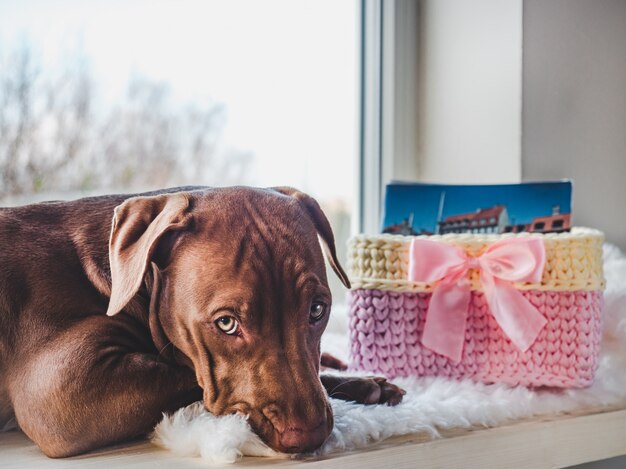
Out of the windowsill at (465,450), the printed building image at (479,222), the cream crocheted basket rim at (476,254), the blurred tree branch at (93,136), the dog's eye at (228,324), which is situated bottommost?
Answer: the windowsill at (465,450)

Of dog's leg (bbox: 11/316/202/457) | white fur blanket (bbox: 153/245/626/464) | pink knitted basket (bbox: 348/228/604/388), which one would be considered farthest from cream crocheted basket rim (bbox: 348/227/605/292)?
dog's leg (bbox: 11/316/202/457)

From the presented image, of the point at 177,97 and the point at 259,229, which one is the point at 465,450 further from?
the point at 177,97

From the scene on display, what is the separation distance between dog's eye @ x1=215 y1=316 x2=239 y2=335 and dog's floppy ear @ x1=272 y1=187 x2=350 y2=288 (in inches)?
6.4

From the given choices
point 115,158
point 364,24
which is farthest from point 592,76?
point 115,158

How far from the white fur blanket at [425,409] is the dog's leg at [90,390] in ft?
0.11

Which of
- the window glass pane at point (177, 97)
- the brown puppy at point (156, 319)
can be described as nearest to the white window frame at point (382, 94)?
the window glass pane at point (177, 97)

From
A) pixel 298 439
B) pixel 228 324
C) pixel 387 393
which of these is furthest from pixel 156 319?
pixel 387 393

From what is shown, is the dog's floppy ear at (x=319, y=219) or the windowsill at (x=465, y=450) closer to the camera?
the windowsill at (x=465, y=450)

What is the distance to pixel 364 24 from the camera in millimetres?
1415

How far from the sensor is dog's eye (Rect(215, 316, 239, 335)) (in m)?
0.72

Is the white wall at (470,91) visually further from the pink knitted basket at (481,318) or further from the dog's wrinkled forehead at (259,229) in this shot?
the dog's wrinkled forehead at (259,229)

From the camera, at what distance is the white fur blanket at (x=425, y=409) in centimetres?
71

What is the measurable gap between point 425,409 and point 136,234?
0.39 metres

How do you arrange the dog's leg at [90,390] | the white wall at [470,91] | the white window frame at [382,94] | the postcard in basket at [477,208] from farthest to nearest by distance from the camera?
the white window frame at [382,94] < the white wall at [470,91] < the postcard in basket at [477,208] < the dog's leg at [90,390]
